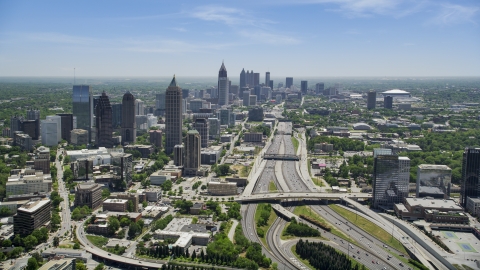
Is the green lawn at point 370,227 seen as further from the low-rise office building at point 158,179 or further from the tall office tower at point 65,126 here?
the tall office tower at point 65,126

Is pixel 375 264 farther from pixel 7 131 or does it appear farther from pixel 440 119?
pixel 440 119

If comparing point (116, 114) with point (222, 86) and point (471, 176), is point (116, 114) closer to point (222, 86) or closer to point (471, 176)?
point (222, 86)

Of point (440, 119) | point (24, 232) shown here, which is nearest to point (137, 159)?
point (24, 232)

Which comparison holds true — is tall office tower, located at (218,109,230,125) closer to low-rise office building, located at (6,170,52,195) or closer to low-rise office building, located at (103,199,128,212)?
low-rise office building, located at (6,170,52,195)

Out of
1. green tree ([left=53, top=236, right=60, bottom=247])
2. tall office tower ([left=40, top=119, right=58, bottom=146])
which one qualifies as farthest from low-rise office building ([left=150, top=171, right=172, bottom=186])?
tall office tower ([left=40, top=119, right=58, bottom=146])

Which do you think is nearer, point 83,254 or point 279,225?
point 83,254

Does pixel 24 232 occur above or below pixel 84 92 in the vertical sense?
below
